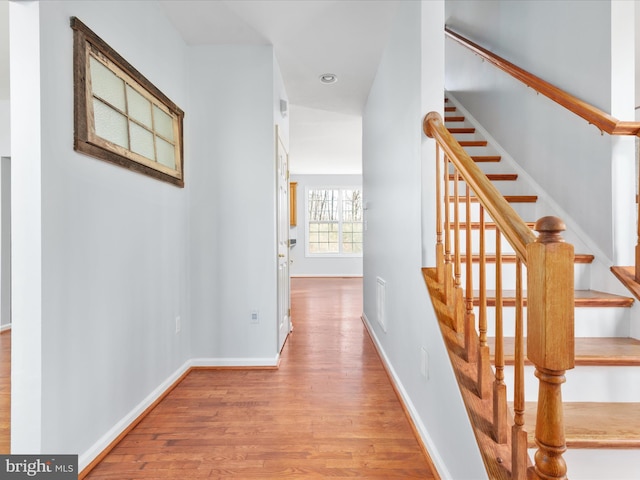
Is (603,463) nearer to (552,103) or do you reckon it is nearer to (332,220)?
(552,103)

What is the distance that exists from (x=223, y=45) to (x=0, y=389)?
300 cm

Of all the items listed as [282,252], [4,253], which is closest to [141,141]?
[282,252]

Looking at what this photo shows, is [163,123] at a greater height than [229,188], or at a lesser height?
greater

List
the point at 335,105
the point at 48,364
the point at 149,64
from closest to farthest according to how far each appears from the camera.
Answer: the point at 48,364, the point at 149,64, the point at 335,105

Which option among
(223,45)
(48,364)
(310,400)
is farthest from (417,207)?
(223,45)

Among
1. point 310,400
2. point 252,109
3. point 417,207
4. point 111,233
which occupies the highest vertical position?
point 252,109

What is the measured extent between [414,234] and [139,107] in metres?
1.78

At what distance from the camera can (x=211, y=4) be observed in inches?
94.0

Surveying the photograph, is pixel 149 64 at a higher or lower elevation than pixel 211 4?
lower

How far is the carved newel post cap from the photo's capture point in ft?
2.66

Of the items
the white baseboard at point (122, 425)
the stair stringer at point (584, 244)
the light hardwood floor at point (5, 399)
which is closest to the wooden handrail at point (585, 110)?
the stair stringer at point (584, 244)

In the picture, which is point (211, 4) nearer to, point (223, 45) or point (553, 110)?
point (223, 45)

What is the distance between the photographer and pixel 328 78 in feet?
11.6

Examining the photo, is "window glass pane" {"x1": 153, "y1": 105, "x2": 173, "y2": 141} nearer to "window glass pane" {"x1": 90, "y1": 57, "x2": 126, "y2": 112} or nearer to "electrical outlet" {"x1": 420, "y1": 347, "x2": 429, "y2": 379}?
"window glass pane" {"x1": 90, "y1": 57, "x2": 126, "y2": 112}
